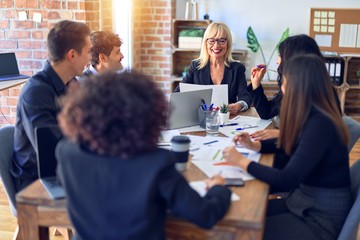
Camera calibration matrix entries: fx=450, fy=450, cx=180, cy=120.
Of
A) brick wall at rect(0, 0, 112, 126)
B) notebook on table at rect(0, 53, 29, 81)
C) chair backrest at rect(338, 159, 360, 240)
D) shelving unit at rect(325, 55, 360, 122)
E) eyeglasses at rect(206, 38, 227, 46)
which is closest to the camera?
chair backrest at rect(338, 159, 360, 240)

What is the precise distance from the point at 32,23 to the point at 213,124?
84.5 inches

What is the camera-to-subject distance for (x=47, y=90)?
2.04m

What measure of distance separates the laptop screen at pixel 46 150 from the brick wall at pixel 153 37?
128 inches

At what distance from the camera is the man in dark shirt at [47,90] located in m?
1.97

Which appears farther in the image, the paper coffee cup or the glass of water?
the glass of water

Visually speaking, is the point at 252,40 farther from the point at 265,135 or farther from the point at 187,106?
the point at 265,135

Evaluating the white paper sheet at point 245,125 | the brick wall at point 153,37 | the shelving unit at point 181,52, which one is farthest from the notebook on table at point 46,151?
the shelving unit at point 181,52

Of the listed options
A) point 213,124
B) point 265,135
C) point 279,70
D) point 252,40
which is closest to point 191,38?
point 252,40

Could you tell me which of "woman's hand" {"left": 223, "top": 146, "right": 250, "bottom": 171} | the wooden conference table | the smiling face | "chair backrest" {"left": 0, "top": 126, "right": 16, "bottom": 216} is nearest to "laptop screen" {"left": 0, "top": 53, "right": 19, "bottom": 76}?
the smiling face

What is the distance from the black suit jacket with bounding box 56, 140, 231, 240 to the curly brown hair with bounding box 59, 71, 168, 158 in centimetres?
4

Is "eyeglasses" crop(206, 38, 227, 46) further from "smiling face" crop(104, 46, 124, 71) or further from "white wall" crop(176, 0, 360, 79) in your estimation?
"white wall" crop(176, 0, 360, 79)

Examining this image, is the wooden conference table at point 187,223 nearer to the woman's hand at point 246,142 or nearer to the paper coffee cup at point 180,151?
the paper coffee cup at point 180,151

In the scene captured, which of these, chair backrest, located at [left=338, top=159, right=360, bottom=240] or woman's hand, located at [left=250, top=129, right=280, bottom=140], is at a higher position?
woman's hand, located at [left=250, top=129, right=280, bottom=140]

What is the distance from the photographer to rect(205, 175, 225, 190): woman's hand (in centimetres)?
156
